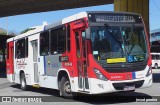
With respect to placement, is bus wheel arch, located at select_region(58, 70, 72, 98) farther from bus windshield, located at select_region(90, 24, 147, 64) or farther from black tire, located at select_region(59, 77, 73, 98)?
bus windshield, located at select_region(90, 24, 147, 64)

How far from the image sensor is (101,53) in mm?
12820

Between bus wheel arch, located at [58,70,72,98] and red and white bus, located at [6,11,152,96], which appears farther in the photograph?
bus wheel arch, located at [58,70,72,98]

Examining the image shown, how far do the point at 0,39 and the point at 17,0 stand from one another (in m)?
15.3

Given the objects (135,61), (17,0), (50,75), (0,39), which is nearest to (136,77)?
(135,61)

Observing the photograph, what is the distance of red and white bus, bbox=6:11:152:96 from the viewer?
41.6 feet

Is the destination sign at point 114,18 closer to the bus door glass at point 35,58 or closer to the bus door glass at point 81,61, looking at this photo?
the bus door glass at point 81,61

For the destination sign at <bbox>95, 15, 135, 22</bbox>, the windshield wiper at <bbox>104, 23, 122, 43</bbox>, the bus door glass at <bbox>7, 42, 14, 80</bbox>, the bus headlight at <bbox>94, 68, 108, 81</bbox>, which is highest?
A: the destination sign at <bbox>95, 15, 135, 22</bbox>

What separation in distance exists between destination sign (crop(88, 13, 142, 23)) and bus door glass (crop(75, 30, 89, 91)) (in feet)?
2.01

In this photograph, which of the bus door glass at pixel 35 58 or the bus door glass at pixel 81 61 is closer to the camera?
the bus door glass at pixel 81 61

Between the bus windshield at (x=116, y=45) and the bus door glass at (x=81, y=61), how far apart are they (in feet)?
1.69

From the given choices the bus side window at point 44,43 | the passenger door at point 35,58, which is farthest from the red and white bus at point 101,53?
the passenger door at point 35,58

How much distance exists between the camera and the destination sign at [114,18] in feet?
43.1

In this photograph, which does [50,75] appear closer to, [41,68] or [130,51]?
[41,68]

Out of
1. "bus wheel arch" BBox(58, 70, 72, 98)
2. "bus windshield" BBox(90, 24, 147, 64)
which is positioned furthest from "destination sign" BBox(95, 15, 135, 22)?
"bus wheel arch" BBox(58, 70, 72, 98)
